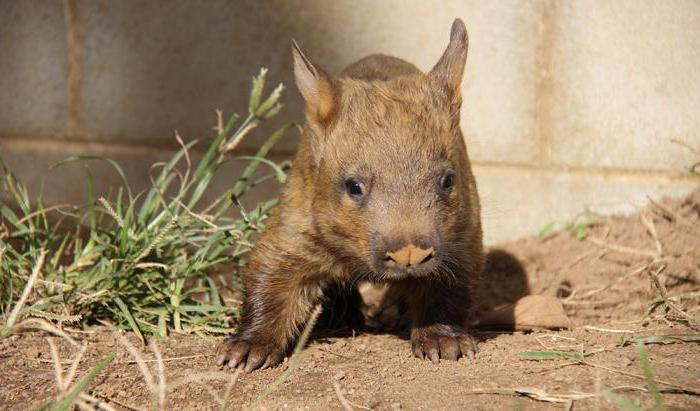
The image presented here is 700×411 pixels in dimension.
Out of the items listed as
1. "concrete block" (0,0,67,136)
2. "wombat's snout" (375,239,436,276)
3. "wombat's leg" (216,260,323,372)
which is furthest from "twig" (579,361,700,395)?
"concrete block" (0,0,67,136)

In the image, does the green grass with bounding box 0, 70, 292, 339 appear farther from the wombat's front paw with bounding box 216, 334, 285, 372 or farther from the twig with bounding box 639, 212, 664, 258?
the twig with bounding box 639, 212, 664, 258

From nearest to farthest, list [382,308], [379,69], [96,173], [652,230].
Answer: [379,69] < [652,230] < [382,308] < [96,173]

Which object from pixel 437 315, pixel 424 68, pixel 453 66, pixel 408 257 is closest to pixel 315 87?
pixel 453 66

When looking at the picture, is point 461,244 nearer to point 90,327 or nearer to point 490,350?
point 490,350

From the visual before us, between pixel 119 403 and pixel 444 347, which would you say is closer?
pixel 119 403

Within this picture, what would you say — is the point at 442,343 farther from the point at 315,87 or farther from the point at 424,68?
the point at 424,68
